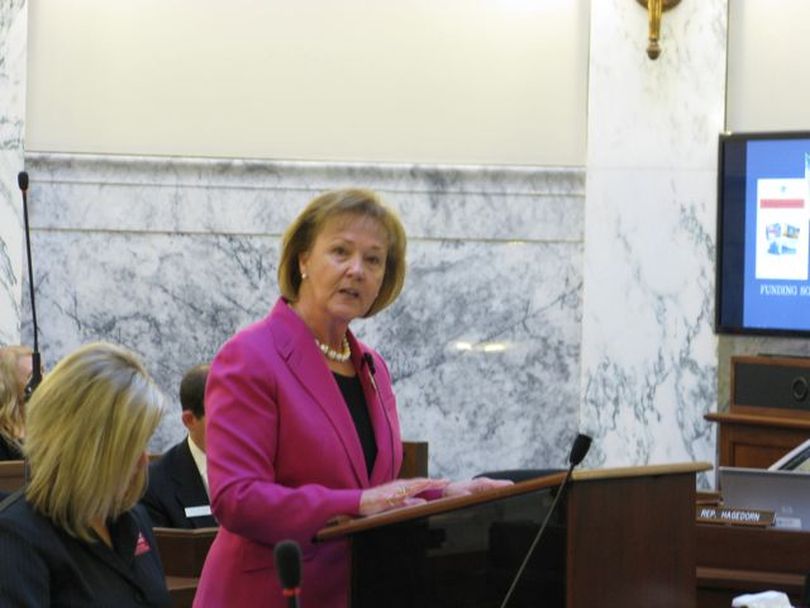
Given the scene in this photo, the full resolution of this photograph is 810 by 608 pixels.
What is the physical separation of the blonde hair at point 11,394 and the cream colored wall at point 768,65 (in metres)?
3.50

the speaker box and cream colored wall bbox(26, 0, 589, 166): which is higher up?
cream colored wall bbox(26, 0, 589, 166)

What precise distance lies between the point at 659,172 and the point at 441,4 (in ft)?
4.35

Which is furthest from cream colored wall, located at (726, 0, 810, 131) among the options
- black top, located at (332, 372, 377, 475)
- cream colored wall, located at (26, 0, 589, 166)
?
black top, located at (332, 372, 377, 475)

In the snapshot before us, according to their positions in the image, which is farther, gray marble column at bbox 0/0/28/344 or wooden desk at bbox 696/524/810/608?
gray marble column at bbox 0/0/28/344

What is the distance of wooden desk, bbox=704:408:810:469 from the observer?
6.95 meters

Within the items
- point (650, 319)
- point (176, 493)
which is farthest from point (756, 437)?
point (176, 493)

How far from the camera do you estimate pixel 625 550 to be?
2.76 metres

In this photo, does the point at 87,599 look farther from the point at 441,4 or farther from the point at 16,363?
the point at 441,4

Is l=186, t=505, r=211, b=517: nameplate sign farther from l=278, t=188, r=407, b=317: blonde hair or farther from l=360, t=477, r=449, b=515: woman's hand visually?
l=360, t=477, r=449, b=515: woman's hand

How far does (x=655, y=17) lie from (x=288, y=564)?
5.96 metres

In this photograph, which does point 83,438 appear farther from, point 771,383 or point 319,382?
point 771,383

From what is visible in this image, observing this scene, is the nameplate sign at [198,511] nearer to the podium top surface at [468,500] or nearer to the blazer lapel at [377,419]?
the blazer lapel at [377,419]

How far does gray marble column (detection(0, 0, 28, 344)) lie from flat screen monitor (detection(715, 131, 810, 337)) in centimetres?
328

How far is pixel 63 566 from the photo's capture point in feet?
8.79
